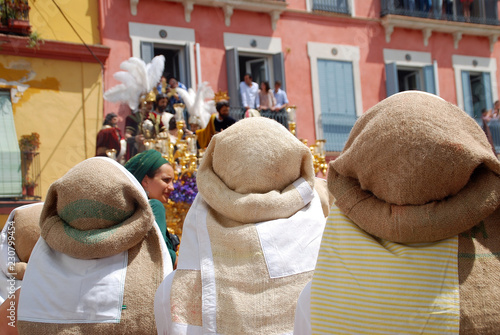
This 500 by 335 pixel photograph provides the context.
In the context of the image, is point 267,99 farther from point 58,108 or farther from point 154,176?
point 154,176

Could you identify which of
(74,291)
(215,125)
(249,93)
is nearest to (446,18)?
(249,93)

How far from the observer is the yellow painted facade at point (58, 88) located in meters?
12.4

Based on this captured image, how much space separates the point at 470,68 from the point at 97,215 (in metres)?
16.0

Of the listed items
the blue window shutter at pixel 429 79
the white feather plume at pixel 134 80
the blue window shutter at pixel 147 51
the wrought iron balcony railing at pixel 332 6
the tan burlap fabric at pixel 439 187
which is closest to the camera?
the tan burlap fabric at pixel 439 187

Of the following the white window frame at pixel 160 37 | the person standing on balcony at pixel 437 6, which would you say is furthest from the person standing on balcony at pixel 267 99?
the person standing on balcony at pixel 437 6

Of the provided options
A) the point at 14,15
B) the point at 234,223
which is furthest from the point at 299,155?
the point at 14,15

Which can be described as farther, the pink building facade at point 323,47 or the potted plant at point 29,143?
the pink building facade at point 323,47

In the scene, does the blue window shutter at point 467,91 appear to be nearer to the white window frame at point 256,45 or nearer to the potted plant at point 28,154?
A: the white window frame at point 256,45

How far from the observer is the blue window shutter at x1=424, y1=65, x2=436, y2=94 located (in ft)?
54.9

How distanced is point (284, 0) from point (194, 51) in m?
2.62

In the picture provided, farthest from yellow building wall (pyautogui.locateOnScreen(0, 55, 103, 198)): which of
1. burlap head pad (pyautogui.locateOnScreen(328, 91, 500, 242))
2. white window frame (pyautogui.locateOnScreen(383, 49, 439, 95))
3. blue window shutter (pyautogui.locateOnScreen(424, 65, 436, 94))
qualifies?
burlap head pad (pyautogui.locateOnScreen(328, 91, 500, 242))

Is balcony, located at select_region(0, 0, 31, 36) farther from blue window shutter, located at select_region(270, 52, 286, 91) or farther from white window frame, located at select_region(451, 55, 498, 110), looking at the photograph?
white window frame, located at select_region(451, 55, 498, 110)

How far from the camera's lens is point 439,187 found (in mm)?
2182

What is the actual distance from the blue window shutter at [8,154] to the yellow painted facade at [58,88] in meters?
0.12
